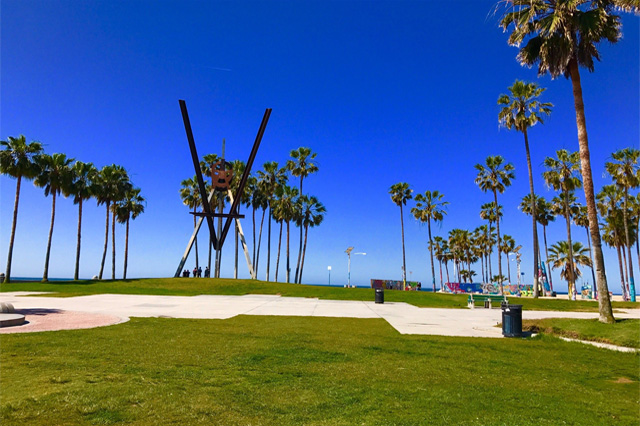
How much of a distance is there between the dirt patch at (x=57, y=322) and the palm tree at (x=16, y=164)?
31747 millimetres

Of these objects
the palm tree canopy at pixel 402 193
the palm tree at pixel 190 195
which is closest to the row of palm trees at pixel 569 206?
the palm tree canopy at pixel 402 193

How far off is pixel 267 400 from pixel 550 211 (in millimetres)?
67387

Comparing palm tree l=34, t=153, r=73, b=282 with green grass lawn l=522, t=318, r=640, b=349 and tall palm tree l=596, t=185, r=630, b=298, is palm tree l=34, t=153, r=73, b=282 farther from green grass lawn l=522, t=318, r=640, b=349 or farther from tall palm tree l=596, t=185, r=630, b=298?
tall palm tree l=596, t=185, r=630, b=298

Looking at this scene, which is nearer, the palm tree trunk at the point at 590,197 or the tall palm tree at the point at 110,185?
the palm tree trunk at the point at 590,197

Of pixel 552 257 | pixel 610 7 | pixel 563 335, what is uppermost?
pixel 610 7

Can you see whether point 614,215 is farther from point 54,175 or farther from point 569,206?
point 54,175

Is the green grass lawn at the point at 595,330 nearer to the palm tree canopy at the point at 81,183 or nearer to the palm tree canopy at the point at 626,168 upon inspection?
the palm tree canopy at the point at 626,168

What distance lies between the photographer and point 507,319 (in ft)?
41.0

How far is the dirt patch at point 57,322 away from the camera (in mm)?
10492

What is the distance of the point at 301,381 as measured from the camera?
628 centimetres

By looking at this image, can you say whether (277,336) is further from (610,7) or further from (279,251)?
(279,251)

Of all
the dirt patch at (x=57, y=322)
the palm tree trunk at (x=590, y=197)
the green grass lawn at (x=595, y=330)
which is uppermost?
the palm tree trunk at (x=590, y=197)

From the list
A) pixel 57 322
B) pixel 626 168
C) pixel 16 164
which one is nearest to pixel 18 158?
pixel 16 164

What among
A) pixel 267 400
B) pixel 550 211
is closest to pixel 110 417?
pixel 267 400
